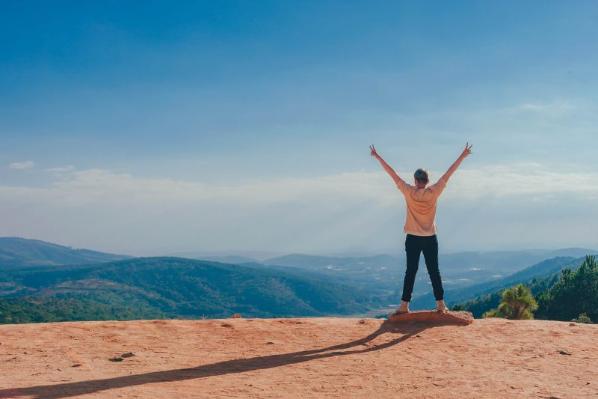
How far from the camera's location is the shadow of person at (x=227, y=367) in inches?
273

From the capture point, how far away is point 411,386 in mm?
7461

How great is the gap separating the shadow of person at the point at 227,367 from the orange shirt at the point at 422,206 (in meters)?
2.27

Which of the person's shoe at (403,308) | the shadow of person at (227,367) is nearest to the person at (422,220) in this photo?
the person's shoe at (403,308)

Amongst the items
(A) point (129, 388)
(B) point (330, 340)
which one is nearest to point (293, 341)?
(B) point (330, 340)

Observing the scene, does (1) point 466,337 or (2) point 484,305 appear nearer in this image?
(1) point 466,337

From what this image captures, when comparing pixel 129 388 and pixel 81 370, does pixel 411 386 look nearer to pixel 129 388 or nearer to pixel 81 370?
pixel 129 388

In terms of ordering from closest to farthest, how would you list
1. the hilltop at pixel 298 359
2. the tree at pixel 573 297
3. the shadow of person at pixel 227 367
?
the shadow of person at pixel 227 367 → the hilltop at pixel 298 359 → the tree at pixel 573 297

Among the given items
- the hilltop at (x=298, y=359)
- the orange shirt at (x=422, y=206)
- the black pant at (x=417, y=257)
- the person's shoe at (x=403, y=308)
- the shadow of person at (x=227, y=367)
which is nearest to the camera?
the shadow of person at (x=227, y=367)

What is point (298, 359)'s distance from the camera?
9.21 meters

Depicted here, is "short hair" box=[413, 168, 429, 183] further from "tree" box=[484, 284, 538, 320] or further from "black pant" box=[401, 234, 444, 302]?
"tree" box=[484, 284, 538, 320]

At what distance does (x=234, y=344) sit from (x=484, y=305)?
15825 cm

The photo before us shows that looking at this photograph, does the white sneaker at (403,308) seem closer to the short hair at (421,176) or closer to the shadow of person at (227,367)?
the shadow of person at (227,367)

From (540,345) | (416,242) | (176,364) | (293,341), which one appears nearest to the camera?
(176,364)

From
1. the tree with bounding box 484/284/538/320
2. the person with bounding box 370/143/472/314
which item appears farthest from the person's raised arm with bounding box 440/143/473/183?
the tree with bounding box 484/284/538/320
